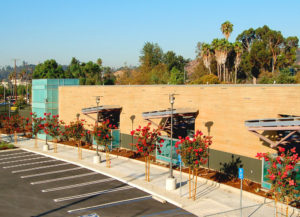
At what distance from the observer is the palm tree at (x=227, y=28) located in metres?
77.2

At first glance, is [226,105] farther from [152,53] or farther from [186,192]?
[152,53]

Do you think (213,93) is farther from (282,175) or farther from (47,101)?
(47,101)

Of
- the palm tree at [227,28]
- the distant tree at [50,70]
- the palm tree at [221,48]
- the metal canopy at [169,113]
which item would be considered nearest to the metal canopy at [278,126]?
the metal canopy at [169,113]

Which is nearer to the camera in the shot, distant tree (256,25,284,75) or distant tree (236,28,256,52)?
distant tree (256,25,284,75)

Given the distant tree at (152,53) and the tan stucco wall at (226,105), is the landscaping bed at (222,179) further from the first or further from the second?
the distant tree at (152,53)

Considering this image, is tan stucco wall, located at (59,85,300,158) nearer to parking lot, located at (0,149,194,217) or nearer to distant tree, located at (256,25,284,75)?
parking lot, located at (0,149,194,217)

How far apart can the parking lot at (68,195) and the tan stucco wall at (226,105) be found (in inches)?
309

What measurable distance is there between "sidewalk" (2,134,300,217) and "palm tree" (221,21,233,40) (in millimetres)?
55994

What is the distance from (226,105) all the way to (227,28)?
5737cm

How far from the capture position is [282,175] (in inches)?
572

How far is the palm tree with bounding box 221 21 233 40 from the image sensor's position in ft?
253

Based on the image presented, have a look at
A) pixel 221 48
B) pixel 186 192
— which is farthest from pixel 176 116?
pixel 221 48

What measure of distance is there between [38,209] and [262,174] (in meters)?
13.5

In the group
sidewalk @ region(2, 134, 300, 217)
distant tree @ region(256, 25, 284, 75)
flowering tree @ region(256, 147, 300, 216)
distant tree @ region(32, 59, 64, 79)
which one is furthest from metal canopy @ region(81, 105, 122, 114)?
distant tree @ region(32, 59, 64, 79)
